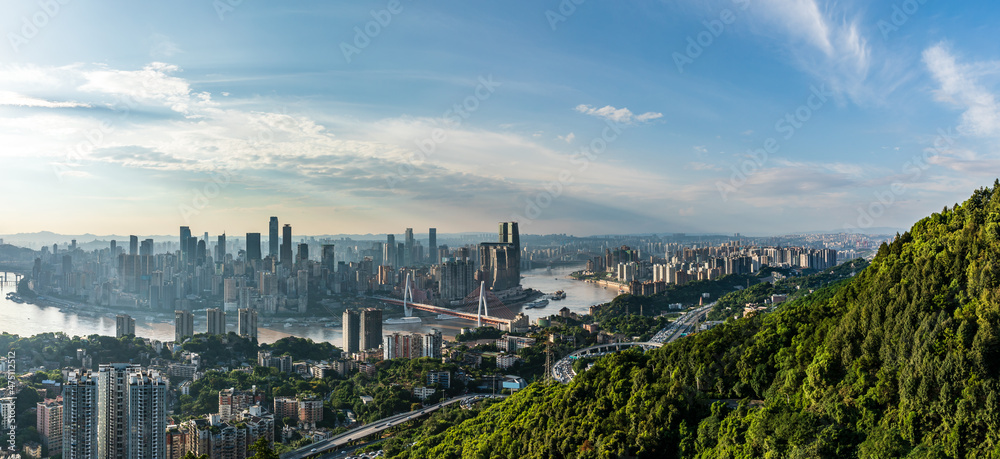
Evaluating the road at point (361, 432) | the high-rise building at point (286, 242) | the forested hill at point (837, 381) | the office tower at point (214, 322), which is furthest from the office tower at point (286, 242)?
the forested hill at point (837, 381)

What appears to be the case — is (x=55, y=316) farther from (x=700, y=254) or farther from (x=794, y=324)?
(x=700, y=254)

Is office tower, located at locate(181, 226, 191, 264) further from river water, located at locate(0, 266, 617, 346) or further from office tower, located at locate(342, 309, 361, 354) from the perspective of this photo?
office tower, located at locate(342, 309, 361, 354)

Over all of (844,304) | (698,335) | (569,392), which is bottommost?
(569,392)

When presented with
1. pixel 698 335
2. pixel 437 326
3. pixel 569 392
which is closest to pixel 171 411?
pixel 569 392

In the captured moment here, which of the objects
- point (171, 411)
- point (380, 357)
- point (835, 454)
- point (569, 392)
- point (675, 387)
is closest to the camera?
point (835, 454)

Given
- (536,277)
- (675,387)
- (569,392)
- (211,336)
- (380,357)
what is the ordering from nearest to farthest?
(675,387) → (569,392) → (380,357) → (211,336) → (536,277)

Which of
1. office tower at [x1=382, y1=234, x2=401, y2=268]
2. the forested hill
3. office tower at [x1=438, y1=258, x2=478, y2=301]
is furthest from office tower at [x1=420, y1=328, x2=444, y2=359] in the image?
office tower at [x1=382, y1=234, x2=401, y2=268]

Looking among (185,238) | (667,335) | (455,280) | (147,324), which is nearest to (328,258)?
(185,238)
